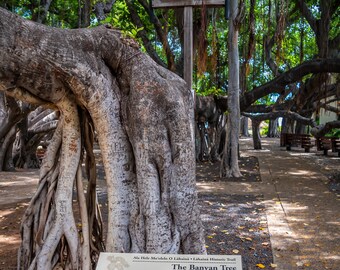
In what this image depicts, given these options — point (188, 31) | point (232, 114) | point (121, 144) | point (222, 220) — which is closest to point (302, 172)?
point (232, 114)

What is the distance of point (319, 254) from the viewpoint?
4461mm

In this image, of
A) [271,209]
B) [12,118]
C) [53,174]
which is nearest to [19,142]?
[12,118]

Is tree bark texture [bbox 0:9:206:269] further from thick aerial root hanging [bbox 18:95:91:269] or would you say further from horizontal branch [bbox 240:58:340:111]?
horizontal branch [bbox 240:58:340:111]

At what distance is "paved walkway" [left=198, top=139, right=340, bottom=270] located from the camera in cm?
437

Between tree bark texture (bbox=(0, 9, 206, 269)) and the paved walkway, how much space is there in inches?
63.5

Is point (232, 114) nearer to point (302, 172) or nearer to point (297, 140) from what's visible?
point (302, 172)

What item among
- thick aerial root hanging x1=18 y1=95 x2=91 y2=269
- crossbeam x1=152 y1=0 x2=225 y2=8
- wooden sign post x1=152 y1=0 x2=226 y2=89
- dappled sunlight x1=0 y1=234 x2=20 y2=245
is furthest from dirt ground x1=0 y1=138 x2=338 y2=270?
crossbeam x1=152 y1=0 x2=225 y2=8

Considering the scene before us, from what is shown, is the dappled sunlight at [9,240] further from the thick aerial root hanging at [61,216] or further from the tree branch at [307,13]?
the tree branch at [307,13]

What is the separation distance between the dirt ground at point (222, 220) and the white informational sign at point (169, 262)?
83.1 inches

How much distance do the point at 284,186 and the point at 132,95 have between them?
268 inches

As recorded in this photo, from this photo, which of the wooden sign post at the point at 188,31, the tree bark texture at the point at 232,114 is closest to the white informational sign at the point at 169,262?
the wooden sign post at the point at 188,31

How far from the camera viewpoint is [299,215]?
6.34m

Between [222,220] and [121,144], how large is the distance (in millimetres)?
3200

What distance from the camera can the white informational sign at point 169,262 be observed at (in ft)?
6.99
